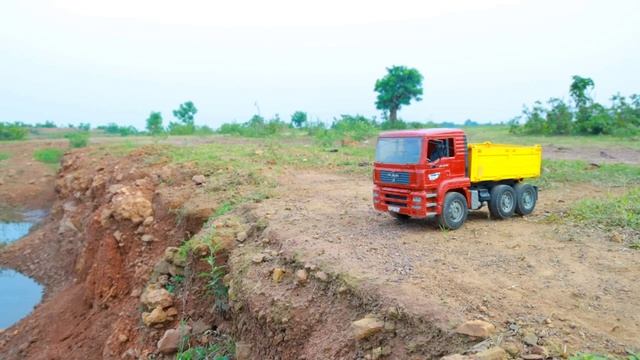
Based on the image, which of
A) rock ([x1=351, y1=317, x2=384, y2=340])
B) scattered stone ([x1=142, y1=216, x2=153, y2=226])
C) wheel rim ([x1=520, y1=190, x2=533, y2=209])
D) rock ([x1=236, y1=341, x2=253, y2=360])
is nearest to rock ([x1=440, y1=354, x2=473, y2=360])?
rock ([x1=351, y1=317, x2=384, y2=340])

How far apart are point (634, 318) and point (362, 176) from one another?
26.3 ft

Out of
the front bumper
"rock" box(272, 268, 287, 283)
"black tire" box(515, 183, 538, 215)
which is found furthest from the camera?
"black tire" box(515, 183, 538, 215)

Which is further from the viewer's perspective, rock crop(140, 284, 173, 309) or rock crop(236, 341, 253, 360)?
rock crop(140, 284, 173, 309)

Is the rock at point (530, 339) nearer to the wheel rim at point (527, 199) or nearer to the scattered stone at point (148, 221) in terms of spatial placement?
the wheel rim at point (527, 199)

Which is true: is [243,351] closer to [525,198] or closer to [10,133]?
[525,198]

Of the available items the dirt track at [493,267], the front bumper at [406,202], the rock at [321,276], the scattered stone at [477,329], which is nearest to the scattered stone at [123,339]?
the dirt track at [493,267]

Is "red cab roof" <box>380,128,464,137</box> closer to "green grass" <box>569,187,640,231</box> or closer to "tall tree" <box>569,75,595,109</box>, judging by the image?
Answer: "green grass" <box>569,187,640,231</box>

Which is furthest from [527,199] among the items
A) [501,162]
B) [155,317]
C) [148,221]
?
[148,221]

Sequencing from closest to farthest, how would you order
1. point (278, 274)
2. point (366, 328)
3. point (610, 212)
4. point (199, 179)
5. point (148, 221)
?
1. point (366, 328)
2. point (278, 274)
3. point (610, 212)
4. point (148, 221)
5. point (199, 179)

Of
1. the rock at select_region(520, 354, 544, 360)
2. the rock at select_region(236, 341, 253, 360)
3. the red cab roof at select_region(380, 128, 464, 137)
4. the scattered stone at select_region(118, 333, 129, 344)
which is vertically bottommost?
the scattered stone at select_region(118, 333, 129, 344)

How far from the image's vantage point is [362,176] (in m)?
11.9

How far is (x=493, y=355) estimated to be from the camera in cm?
348

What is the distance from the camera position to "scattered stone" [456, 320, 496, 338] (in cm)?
376

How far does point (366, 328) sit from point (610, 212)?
4.83m
